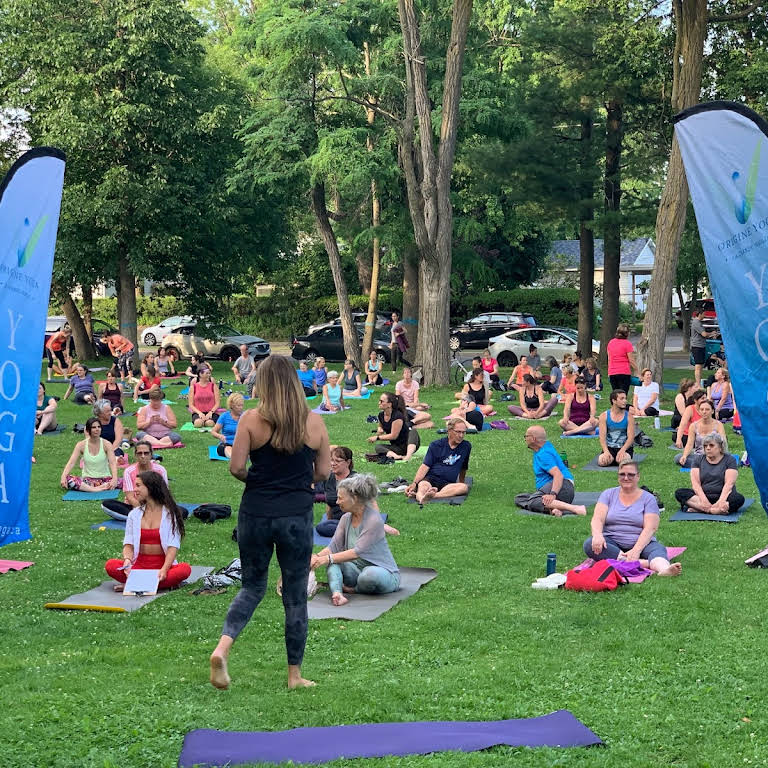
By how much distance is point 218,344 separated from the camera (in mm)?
37812

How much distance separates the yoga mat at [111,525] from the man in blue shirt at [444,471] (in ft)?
12.1

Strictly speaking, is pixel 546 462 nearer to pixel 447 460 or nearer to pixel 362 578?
pixel 447 460

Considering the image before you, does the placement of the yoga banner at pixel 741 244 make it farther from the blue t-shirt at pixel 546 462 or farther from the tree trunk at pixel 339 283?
the tree trunk at pixel 339 283

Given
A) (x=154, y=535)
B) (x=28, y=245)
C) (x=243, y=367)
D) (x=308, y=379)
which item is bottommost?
(x=154, y=535)

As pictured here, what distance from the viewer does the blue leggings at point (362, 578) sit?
30.2ft

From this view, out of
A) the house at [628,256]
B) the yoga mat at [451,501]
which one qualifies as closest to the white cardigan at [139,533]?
the yoga mat at [451,501]

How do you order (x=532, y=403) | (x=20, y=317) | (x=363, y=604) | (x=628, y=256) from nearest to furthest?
(x=20, y=317) < (x=363, y=604) < (x=532, y=403) < (x=628, y=256)

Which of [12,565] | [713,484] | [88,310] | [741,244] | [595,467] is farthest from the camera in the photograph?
[88,310]

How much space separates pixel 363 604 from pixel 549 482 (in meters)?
Result: 4.62

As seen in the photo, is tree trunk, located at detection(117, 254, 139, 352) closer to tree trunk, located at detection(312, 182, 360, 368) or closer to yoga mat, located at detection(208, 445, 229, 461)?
tree trunk, located at detection(312, 182, 360, 368)

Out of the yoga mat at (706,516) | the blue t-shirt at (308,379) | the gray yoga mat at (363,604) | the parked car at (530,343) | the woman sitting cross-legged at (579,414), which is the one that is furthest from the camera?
the parked car at (530,343)

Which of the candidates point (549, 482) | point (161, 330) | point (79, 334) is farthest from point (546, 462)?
point (161, 330)

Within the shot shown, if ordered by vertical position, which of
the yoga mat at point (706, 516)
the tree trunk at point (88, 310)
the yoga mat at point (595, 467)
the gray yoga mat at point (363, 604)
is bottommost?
the yoga mat at point (595, 467)

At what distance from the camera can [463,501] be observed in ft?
45.3
